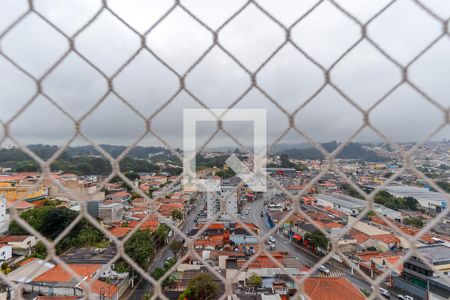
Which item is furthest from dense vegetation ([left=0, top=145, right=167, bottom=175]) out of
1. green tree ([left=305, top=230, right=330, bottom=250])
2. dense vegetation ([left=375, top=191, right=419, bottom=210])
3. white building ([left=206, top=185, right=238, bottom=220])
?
dense vegetation ([left=375, top=191, right=419, bottom=210])

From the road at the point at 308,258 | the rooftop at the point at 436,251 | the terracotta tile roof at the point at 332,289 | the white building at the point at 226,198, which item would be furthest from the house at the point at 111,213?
the white building at the point at 226,198

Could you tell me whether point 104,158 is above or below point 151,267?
above

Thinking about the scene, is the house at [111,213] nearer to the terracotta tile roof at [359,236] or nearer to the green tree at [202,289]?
the green tree at [202,289]

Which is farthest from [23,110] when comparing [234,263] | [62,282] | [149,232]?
[234,263]

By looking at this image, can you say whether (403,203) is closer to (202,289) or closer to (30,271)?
(202,289)

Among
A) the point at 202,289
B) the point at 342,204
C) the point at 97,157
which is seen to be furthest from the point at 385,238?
the point at 97,157
